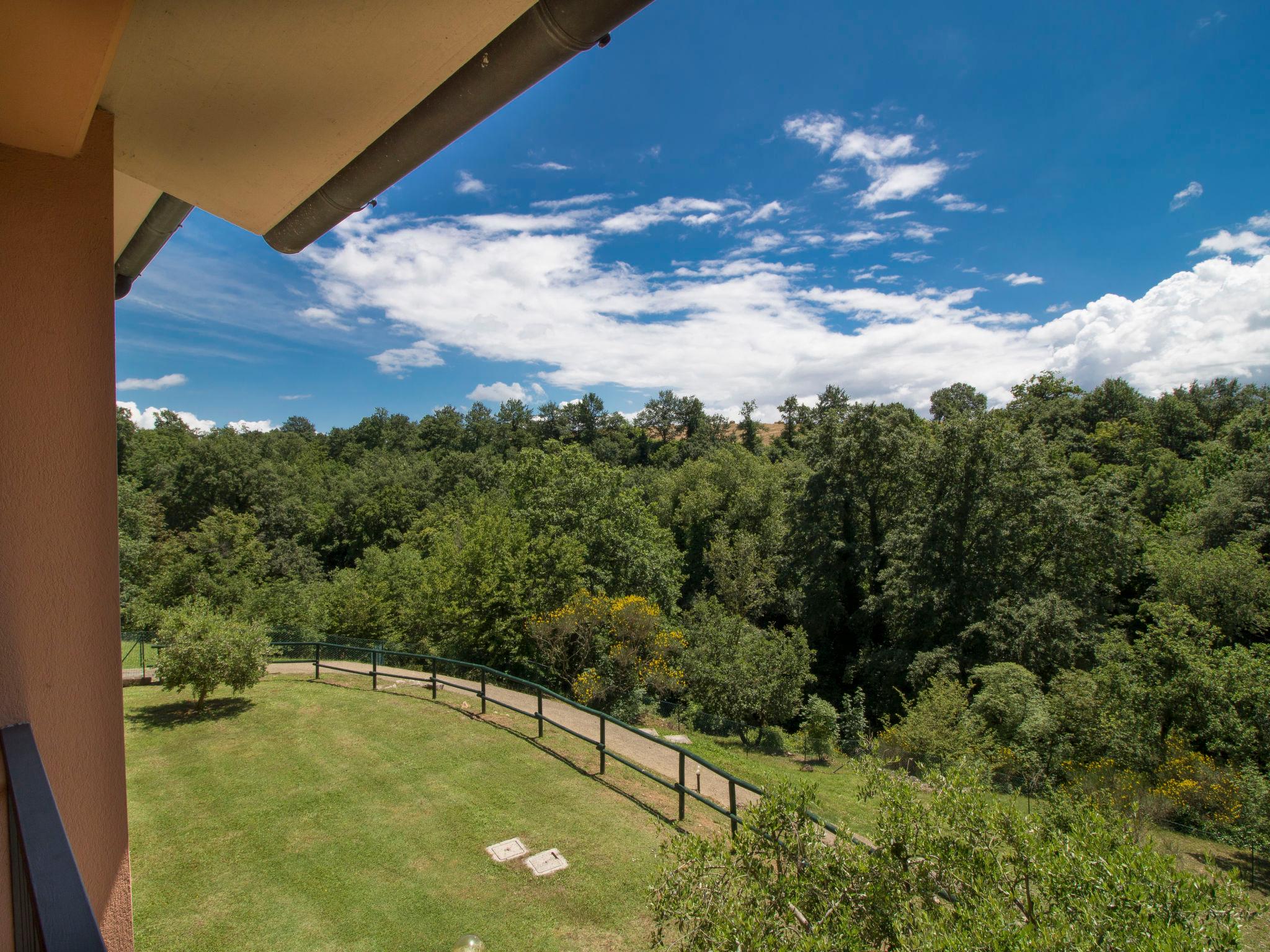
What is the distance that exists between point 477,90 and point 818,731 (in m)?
19.1

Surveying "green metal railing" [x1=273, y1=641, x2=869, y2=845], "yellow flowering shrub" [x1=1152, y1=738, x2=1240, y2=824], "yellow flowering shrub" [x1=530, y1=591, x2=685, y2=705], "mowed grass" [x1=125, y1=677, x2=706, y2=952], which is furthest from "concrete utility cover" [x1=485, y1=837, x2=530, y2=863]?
"yellow flowering shrub" [x1=1152, y1=738, x2=1240, y2=824]

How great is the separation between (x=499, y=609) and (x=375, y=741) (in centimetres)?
1135

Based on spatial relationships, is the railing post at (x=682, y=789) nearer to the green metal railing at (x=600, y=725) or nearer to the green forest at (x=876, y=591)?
the green metal railing at (x=600, y=725)

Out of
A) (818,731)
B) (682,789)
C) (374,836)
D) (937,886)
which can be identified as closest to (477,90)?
(937,886)

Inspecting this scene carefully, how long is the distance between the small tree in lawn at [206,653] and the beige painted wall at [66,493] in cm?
837

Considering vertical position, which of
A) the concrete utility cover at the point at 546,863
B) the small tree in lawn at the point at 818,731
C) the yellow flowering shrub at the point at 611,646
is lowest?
the small tree in lawn at the point at 818,731

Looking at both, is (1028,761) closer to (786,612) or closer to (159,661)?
(786,612)

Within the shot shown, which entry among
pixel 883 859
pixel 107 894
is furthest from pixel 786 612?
pixel 107 894

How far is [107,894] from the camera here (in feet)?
7.29

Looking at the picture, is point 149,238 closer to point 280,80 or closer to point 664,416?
point 280,80

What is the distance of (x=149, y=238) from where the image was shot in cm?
345

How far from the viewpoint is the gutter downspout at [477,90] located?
166cm

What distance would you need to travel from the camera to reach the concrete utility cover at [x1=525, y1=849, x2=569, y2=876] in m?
5.21

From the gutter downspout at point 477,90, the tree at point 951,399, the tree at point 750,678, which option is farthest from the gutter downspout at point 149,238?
the tree at point 951,399
